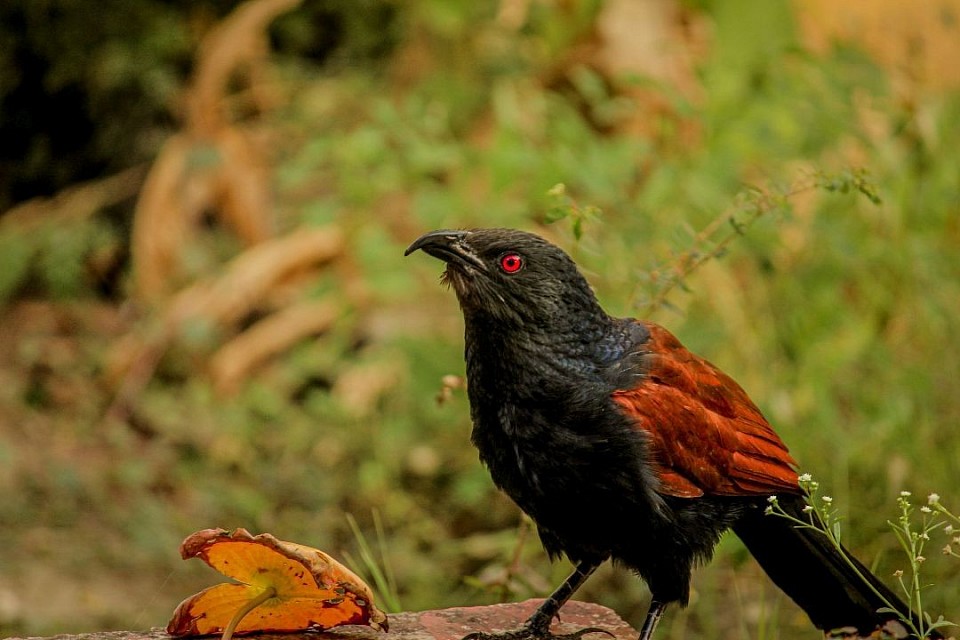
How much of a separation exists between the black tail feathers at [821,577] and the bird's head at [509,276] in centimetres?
65

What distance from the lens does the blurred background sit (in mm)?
4492

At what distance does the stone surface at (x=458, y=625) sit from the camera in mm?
2678

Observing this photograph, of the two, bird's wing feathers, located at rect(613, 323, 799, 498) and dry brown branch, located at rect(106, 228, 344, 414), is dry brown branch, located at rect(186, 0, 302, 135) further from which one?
bird's wing feathers, located at rect(613, 323, 799, 498)

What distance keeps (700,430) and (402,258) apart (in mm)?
2432

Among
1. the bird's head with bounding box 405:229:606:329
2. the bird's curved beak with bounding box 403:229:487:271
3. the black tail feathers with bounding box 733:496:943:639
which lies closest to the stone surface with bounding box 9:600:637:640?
the black tail feathers with bounding box 733:496:943:639

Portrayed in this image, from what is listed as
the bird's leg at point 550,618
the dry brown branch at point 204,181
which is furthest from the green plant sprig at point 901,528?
the dry brown branch at point 204,181

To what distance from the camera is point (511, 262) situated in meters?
2.56

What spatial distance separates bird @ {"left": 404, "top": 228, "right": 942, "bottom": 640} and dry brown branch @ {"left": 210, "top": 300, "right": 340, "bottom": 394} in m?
3.63

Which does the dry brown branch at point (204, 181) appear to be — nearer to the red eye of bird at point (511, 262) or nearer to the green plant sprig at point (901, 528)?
the red eye of bird at point (511, 262)

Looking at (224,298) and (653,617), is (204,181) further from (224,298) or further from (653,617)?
(653,617)

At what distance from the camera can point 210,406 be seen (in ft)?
19.7

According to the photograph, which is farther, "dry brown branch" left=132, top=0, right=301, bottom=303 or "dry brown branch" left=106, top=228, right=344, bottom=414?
"dry brown branch" left=132, top=0, right=301, bottom=303

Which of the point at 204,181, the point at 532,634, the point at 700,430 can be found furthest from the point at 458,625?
the point at 204,181

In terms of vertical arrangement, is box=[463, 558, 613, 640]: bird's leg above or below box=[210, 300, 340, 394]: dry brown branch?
below
